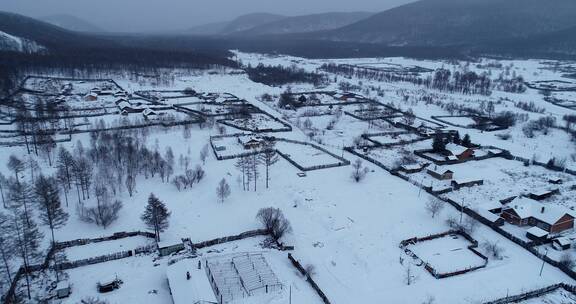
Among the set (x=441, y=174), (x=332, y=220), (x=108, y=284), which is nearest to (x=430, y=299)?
(x=332, y=220)

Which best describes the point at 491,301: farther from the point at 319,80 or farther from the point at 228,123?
the point at 319,80

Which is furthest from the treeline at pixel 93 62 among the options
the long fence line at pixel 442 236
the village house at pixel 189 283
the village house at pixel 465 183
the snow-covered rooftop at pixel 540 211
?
the snow-covered rooftop at pixel 540 211

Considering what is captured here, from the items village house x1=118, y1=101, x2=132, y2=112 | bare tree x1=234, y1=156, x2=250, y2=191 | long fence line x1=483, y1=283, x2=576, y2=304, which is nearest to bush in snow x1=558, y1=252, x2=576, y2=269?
long fence line x1=483, y1=283, x2=576, y2=304

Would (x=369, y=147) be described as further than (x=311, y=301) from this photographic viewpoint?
Yes

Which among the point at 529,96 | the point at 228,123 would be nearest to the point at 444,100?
the point at 529,96

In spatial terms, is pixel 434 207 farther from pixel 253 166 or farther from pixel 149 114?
pixel 149 114

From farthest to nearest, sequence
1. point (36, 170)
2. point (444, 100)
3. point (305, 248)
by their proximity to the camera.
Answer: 1. point (444, 100)
2. point (36, 170)
3. point (305, 248)

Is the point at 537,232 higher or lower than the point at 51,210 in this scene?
lower
